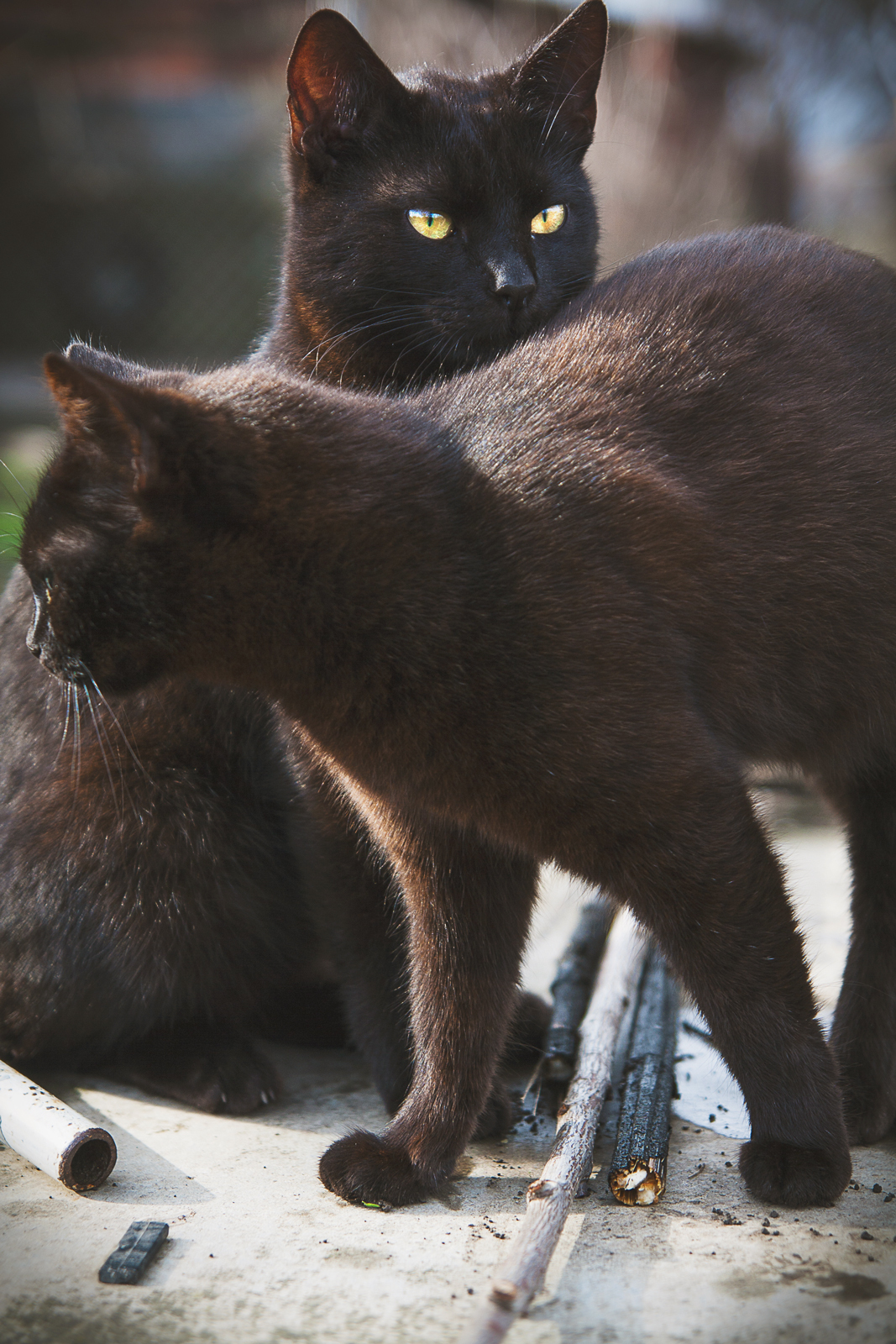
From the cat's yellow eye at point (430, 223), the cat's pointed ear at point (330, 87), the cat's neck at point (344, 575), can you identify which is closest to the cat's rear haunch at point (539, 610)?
the cat's neck at point (344, 575)

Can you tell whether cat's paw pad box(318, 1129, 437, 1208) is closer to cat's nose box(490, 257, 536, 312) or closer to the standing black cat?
the standing black cat

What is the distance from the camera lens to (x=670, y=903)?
5.07ft

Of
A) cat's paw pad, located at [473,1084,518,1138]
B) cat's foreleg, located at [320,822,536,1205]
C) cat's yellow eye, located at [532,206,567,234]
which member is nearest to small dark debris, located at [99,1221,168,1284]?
cat's foreleg, located at [320,822,536,1205]

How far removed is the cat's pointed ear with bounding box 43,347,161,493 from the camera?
137cm

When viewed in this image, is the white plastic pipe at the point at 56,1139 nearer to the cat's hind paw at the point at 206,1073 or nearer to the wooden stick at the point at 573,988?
the cat's hind paw at the point at 206,1073

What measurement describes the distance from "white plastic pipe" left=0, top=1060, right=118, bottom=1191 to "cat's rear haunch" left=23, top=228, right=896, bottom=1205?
0.36m

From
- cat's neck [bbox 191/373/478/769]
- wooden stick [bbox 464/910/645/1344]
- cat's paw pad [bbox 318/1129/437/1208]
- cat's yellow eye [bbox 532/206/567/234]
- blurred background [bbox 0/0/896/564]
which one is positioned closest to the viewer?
wooden stick [bbox 464/910/645/1344]

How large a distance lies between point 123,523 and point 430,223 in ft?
3.34

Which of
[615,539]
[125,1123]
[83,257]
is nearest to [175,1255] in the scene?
[125,1123]

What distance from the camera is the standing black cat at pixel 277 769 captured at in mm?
2064

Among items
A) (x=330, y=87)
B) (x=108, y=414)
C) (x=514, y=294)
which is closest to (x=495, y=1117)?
(x=108, y=414)

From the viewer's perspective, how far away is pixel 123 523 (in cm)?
148

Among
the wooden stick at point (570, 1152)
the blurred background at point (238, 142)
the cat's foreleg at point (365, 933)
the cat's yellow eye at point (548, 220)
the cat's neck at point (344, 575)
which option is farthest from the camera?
the blurred background at point (238, 142)

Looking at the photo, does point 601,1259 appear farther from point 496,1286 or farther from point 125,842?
point 125,842
